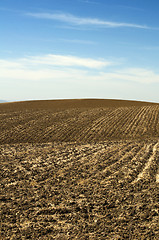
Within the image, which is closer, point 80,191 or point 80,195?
point 80,195

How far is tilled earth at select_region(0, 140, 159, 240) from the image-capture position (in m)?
6.66

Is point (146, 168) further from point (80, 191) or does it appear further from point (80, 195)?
point (80, 195)

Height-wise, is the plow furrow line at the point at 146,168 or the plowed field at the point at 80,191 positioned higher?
the plow furrow line at the point at 146,168

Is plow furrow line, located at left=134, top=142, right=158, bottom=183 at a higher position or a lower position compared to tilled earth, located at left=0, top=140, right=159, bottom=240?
higher

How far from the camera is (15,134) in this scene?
2203 centimetres

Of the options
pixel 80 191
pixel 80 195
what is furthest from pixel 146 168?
pixel 80 195

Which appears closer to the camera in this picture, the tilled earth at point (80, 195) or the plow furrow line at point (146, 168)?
the tilled earth at point (80, 195)

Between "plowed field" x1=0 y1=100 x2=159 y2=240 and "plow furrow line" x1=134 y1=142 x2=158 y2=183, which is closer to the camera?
"plowed field" x1=0 y1=100 x2=159 y2=240

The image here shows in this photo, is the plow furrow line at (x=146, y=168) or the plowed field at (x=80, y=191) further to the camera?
the plow furrow line at (x=146, y=168)

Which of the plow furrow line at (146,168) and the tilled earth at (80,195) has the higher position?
the plow furrow line at (146,168)

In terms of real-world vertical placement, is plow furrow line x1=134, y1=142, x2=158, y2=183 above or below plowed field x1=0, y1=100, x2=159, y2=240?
above

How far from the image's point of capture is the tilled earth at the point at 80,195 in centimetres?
666

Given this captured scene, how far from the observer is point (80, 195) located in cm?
881

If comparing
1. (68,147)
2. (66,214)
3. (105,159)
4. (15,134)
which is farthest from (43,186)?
(15,134)
